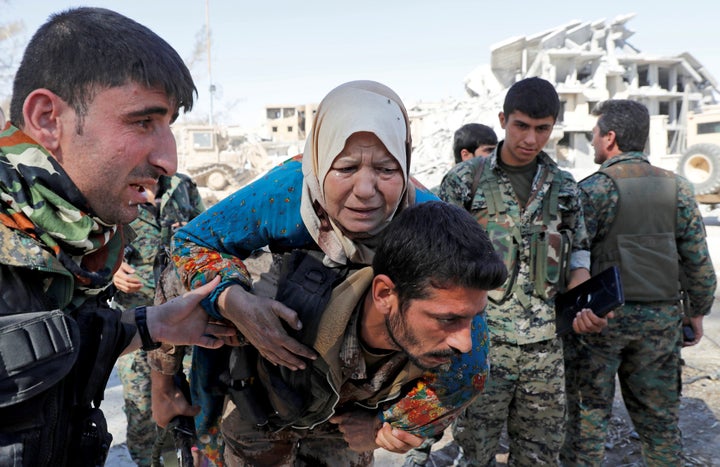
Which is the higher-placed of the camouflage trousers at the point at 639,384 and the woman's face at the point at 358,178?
the woman's face at the point at 358,178

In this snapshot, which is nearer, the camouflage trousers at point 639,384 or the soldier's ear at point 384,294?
the soldier's ear at point 384,294

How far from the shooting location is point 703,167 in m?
15.3

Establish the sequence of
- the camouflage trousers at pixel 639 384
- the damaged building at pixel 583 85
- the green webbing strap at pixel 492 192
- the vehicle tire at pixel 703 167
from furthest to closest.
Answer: the damaged building at pixel 583 85 → the vehicle tire at pixel 703 167 → the camouflage trousers at pixel 639 384 → the green webbing strap at pixel 492 192

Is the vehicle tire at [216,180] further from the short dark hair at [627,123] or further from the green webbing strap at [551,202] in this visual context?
the green webbing strap at [551,202]

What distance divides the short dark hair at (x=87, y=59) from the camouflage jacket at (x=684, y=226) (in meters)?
2.98

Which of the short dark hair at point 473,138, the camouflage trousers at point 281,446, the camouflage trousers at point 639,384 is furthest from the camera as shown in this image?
the short dark hair at point 473,138

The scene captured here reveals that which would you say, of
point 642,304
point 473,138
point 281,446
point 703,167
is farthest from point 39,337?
point 703,167

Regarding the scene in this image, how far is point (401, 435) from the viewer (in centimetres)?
179

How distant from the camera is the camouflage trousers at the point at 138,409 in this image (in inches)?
137

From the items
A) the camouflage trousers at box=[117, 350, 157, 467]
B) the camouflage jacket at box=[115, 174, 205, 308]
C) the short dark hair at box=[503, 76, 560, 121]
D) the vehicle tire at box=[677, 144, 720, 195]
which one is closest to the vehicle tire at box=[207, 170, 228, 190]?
the vehicle tire at box=[677, 144, 720, 195]

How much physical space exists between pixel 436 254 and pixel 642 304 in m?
2.50

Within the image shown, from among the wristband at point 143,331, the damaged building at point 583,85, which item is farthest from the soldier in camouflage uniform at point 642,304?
the damaged building at point 583,85

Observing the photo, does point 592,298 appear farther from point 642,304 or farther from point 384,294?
point 384,294

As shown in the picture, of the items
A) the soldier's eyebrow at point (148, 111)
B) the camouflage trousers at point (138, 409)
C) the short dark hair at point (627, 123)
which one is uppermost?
the short dark hair at point (627, 123)
